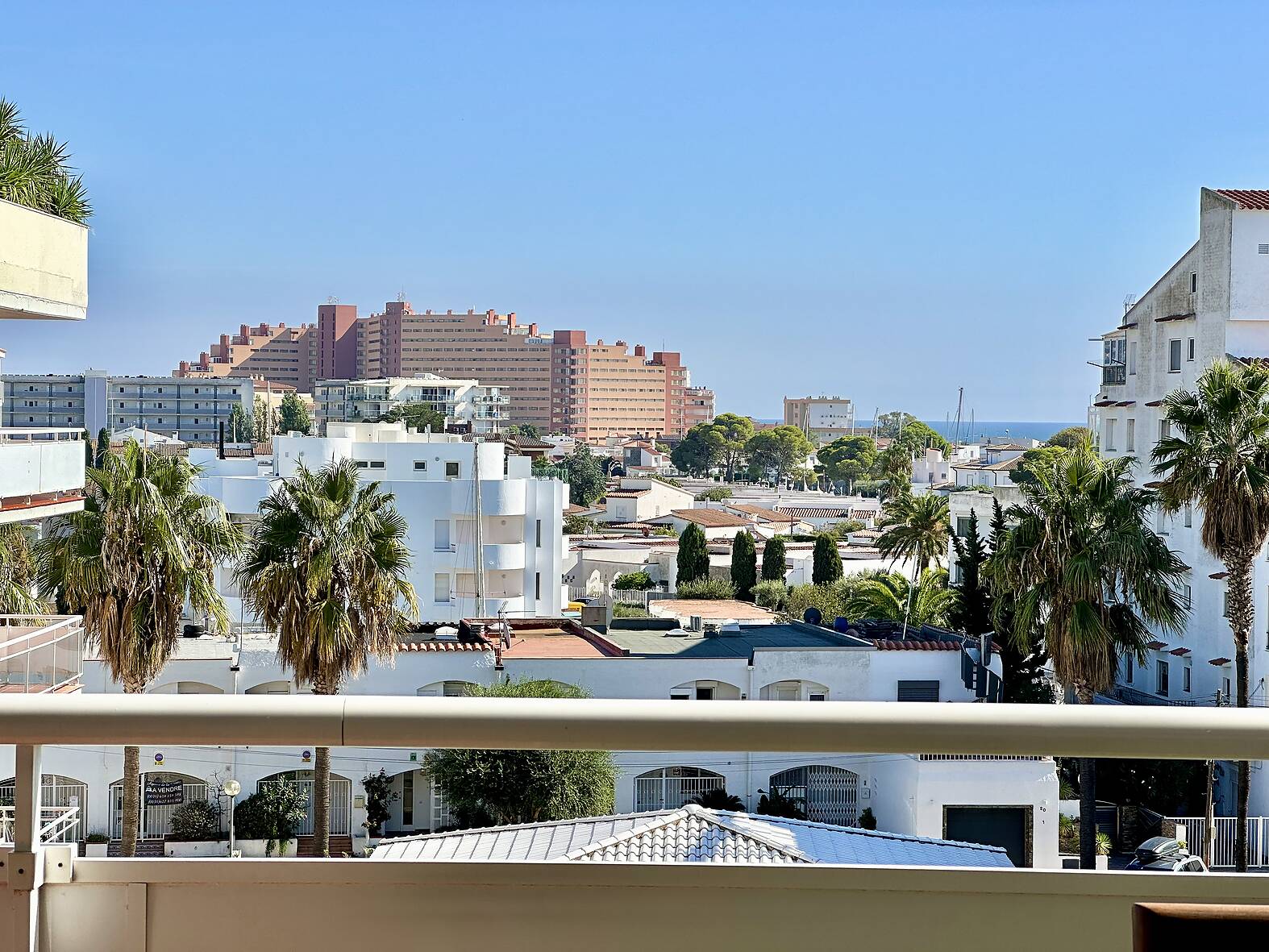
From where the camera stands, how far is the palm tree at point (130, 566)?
1595 cm

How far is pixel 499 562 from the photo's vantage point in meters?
36.9

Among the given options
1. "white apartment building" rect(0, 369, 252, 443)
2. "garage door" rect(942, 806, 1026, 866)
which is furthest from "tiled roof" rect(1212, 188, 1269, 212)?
"white apartment building" rect(0, 369, 252, 443)

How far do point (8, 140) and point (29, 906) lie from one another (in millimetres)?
10376

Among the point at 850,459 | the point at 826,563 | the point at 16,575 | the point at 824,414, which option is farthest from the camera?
the point at 824,414

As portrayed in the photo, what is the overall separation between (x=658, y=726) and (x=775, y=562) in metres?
45.4

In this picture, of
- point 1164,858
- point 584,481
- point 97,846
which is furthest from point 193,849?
point 584,481

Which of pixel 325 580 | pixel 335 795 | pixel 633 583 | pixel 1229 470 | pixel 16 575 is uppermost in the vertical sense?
pixel 1229 470

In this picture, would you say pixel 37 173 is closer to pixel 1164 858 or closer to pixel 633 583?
pixel 1164 858

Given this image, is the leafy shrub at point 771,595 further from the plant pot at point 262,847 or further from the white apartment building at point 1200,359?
the plant pot at point 262,847

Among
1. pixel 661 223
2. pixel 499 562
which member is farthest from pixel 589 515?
pixel 661 223

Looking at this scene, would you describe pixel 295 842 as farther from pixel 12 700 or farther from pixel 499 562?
pixel 499 562

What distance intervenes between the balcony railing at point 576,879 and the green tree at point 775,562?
44909mm

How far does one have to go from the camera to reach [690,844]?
2008 mm

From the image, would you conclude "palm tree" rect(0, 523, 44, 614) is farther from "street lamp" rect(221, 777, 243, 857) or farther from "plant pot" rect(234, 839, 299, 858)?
"plant pot" rect(234, 839, 299, 858)
